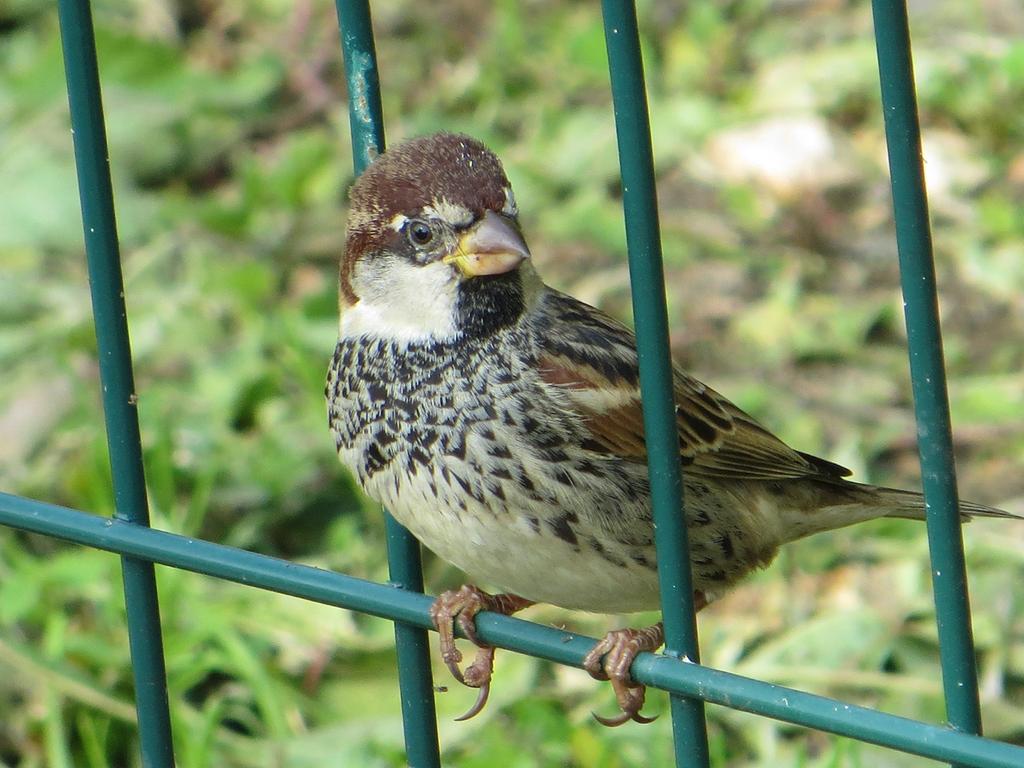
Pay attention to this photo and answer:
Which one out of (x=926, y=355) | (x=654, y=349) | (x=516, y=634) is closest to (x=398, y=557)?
(x=516, y=634)

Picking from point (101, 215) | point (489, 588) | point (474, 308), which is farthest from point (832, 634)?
point (101, 215)

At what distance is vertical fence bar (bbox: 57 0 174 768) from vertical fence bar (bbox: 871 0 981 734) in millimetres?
795

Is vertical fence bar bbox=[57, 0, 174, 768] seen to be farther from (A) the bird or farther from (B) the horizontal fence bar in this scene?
(A) the bird

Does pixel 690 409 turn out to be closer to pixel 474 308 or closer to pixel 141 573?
pixel 474 308

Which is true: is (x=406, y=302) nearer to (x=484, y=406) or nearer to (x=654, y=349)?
(x=484, y=406)

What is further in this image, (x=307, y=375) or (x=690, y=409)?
(x=307, y=375)

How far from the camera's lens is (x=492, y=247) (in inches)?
74.7

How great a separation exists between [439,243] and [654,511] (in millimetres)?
657

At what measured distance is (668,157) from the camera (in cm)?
414

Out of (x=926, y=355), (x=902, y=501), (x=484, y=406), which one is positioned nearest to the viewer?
(x=926, y=355)

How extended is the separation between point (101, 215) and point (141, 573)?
0.37 meters

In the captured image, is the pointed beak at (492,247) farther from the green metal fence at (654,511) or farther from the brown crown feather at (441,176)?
the green metal fence at (654,511)

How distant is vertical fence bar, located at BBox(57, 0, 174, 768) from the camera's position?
5.31 ft

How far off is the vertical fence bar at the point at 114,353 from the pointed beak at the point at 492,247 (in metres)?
0.42
